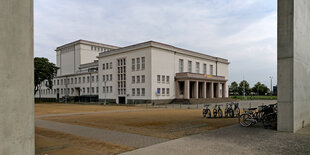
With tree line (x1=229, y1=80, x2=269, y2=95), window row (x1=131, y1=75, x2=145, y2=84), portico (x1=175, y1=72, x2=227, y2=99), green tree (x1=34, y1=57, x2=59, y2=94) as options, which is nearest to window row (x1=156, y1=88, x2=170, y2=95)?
portico (x1=175, y1=72, x2=227, y2=99)

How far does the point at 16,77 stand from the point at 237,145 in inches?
300

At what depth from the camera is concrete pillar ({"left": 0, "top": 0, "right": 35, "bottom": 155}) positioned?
4.40 m

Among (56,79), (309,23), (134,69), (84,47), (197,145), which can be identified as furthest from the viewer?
(56,79)

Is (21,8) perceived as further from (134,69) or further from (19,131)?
(134,69)

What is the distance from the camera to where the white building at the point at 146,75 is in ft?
173

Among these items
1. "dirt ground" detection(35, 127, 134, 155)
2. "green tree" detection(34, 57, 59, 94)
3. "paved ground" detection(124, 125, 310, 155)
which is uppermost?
"green tree" detection(34, 57, 59, 94)

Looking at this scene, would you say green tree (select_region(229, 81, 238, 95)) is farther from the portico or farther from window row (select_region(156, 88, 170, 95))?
window row (select_region(156, 88, 170, 95))

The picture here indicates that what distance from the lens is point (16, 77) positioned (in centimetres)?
455

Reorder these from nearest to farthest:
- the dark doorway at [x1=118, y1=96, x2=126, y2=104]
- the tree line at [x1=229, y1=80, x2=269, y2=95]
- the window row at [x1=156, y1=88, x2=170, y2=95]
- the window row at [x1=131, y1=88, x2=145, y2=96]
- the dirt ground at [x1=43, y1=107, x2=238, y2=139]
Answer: the dirt ground at [x1=43, y1=107, x2=238, y2=139]
the window row at [x1=156, y1=88, x2=170, y2=95]
the window row at [x1=131, y1=88, x2=145, y2=96]
the dark doorway at [x1=118, y1=96, x2=126, y2=104]
the tree line at [x1=229, y1=80, x2=269, y2=95]

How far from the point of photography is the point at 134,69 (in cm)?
5606

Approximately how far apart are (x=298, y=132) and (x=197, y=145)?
6.15m

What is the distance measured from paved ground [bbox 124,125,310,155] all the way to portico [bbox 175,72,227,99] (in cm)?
4486

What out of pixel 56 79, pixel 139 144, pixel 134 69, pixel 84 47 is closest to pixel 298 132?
pixel 139 144

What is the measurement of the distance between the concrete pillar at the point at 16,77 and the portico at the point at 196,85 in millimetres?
51674
